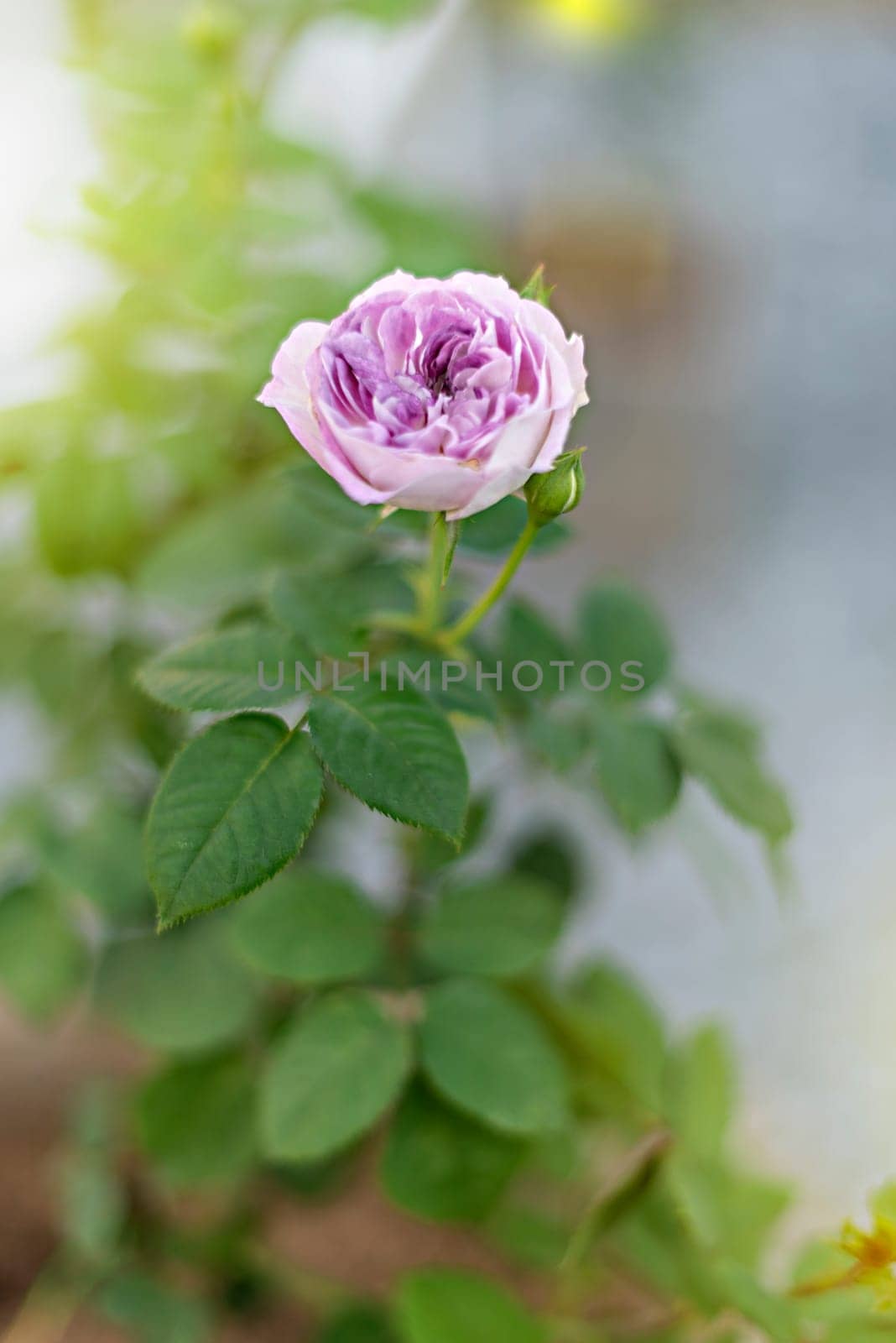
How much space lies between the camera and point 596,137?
4.56 feet

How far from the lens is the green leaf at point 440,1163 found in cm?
47

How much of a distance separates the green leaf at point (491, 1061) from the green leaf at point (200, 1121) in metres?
0.16

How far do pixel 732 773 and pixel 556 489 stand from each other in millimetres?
155

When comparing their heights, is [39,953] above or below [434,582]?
below

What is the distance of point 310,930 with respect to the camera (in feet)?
1.52

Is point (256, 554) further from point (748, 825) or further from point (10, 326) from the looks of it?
point (10, 326)

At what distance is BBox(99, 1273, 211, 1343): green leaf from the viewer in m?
0.60

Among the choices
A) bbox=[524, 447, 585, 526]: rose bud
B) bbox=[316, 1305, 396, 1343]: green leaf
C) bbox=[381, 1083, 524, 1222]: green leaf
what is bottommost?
bbox=[316, 1305, 396, 1343]: green leaf

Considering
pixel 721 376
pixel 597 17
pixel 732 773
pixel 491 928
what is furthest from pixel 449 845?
pixel 597 17

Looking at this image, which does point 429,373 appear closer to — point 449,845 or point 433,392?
point 433,392

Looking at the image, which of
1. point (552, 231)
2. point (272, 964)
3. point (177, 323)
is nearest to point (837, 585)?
point (552, 231)

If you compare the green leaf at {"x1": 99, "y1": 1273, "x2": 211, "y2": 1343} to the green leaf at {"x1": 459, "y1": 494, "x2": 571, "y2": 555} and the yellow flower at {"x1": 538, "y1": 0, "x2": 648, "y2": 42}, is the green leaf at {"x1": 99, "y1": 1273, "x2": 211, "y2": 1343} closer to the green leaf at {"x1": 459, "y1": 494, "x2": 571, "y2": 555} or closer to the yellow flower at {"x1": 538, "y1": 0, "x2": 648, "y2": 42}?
the green leaf at {"x1": 459, "y1": 494, "x2": 571, "y2": 555}

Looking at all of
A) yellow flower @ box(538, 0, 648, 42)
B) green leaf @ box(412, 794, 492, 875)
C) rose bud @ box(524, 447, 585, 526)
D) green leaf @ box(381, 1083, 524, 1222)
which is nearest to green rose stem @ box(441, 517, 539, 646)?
rose bud @ box(524, 447, 585, 526)

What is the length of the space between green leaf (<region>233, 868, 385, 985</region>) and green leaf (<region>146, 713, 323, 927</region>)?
151 millimetres
